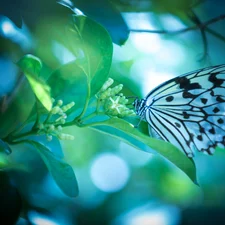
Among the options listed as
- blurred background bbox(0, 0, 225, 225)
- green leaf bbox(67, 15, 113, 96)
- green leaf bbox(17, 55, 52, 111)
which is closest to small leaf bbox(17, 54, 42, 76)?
green leaf bbox(17, 55, 52, 111)

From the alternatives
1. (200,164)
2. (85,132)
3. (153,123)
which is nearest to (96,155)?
(85,132)

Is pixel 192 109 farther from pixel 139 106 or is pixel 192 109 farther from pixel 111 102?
pixel 111 102

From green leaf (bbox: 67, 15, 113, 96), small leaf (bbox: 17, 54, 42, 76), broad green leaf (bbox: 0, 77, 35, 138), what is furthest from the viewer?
broad green leaf (bbox: 0, 77, 35, 138)

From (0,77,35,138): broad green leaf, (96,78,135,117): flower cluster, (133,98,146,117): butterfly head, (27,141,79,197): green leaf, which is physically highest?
(133,98,146,117): butterfly head

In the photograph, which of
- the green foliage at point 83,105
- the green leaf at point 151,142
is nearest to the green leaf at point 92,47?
the green foliage at point 83,105

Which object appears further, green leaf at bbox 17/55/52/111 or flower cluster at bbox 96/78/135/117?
flower cluster at bbox 96/78/135/117

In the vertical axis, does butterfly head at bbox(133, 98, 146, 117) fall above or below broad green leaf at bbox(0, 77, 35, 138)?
above

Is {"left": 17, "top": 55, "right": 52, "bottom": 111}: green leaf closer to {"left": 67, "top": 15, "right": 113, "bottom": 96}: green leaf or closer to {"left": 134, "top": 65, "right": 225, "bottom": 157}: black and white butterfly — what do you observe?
{"left": 67, "top": 15, "right": 113, "bottom": 96}: green leaf
